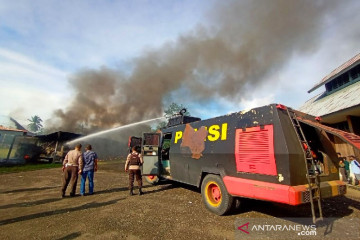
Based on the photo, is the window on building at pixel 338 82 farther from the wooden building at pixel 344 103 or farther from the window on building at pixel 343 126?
the window on building at pixel 343 126

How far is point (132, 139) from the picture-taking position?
29.0 ft

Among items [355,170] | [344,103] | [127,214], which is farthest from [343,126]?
[127,214]

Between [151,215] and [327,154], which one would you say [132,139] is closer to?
[151,215]

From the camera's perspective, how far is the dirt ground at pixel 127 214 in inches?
149

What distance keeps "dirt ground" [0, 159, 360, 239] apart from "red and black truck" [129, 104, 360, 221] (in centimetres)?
68

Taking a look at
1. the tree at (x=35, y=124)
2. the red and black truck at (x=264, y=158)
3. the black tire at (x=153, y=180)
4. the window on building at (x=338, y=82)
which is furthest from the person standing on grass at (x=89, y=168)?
the tree at (x=35, y=124)

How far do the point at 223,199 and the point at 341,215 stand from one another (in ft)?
9.54

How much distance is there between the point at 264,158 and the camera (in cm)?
386

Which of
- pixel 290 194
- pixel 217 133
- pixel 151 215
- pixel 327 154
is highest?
pixel 217 133

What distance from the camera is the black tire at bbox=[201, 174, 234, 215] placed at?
4.50 meters

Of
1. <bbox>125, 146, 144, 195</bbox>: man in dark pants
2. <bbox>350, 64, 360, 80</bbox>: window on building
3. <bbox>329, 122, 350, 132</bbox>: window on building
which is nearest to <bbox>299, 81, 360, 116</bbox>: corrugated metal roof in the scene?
<bbox>350, 64, 360, 80</bbox>: window on building

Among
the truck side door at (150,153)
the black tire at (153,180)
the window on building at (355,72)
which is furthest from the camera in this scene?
the window on building at (355,72)

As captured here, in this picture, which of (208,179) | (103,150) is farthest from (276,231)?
(103,150)

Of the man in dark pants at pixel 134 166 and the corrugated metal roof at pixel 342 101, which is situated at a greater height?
the corrugated metal roof at pixel 342 101
